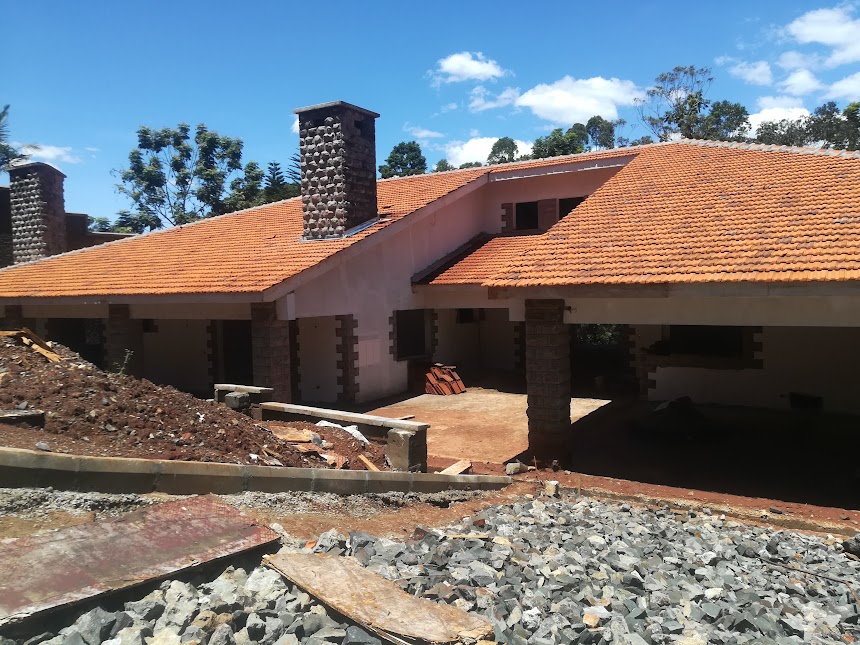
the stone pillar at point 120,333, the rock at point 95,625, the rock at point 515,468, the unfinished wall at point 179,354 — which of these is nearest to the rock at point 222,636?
the rock at point 95,625

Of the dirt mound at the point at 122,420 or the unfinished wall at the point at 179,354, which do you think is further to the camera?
the unfinished wall at the point at 179,354

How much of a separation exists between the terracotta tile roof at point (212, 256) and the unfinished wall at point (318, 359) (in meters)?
1.99

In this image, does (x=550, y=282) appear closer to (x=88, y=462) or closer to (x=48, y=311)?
(x=88, y=462)

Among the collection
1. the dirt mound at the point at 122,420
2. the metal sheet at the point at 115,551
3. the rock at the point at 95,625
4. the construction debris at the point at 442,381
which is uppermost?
the dirt mound at the point at 122,420

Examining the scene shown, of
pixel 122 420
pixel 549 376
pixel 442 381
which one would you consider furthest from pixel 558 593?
pixel 442 381

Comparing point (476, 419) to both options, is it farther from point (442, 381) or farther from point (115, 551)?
point (115, 551)

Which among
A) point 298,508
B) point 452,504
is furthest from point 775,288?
point 298,508

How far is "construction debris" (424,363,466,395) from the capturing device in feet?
51.6

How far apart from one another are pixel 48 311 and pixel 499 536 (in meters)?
15.4

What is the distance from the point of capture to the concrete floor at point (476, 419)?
10.5 m

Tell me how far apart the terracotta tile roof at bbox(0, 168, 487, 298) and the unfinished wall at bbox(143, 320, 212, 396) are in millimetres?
2083

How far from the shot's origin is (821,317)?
7.44m

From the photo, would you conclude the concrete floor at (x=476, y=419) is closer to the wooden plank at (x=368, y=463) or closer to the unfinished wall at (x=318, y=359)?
the unfinished wall at (x=318, y=359)

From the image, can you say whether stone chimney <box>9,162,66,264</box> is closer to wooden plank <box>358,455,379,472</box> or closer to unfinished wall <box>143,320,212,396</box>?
unfinished wall <box>143,320,212,396</box>
